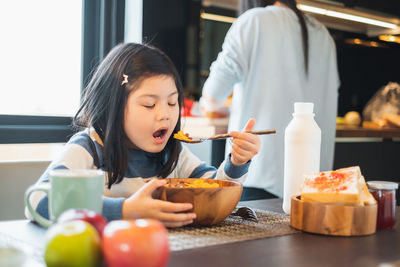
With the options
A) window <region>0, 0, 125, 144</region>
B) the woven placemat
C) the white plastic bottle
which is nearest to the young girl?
the white plastic bottle

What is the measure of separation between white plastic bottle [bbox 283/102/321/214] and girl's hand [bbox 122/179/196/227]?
30 cm

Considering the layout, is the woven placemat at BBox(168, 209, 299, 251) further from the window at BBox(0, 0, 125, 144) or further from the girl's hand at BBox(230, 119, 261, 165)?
the window at BBox(0, 0, 125, 144)

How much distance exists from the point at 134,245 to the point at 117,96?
0.77 meters

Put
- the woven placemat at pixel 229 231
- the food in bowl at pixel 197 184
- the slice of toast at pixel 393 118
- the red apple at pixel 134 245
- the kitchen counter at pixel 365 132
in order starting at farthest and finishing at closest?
1. the slice of toast at pixel 393 118
2. the kitchen counter at pixel 365 132
3. the food in bowl at pixel 197 184
4. the woven placemat at pixel 229 231
5. the red apple at pixel 134 245

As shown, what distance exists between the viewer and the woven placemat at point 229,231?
32.2 inches

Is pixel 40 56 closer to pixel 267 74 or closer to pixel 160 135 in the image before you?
pixel 267 74

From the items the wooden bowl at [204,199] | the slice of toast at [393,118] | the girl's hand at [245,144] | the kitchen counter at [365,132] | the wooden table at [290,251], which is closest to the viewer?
the wooden table at [290,251]

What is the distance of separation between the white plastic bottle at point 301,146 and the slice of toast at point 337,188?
3.5 inches

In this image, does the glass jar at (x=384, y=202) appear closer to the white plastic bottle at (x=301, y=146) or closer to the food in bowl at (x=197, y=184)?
the white plastic bottle at (x=301, y=146)

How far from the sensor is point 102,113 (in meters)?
1.30

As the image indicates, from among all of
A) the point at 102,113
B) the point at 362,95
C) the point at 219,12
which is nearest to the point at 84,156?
the point at 102,113

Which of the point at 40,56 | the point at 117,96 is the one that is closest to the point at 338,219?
the point at 117,96

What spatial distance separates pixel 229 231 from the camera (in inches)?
36.0

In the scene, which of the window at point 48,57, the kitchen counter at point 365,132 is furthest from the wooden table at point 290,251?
the kitchen counter at point 365,132
